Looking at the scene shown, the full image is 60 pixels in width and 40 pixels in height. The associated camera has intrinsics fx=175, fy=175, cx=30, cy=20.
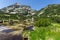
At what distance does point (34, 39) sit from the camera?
17922 mm

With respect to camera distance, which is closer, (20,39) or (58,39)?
(20,39)

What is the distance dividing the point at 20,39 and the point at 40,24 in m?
53.0

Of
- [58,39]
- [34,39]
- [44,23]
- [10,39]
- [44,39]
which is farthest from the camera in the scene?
[44,23]

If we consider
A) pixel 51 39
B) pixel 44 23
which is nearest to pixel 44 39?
pixel 51 39

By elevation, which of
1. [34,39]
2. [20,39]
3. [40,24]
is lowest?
[40,24]

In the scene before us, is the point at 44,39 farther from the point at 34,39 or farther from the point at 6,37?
the point at 6,37

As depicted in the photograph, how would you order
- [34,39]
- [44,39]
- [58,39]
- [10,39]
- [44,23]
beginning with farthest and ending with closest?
[44,23], [34,39], [44,39], [58,39], [10,39]

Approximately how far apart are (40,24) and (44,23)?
151 cm

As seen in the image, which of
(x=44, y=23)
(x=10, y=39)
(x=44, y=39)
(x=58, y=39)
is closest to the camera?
(x=10, y=39)

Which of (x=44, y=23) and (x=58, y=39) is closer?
(x=58, y=39)

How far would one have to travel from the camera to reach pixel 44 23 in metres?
62.3

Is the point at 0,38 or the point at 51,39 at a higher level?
the point at 0,38

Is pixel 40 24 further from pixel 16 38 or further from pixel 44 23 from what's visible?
pixel 16 38

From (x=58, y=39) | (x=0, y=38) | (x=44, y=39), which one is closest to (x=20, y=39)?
(x=0, y=38)
